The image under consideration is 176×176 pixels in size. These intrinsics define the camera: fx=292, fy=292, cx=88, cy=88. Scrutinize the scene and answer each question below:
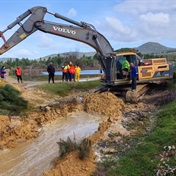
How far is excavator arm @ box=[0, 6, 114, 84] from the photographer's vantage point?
47.7 feet

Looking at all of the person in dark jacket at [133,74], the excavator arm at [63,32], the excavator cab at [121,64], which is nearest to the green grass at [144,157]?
the person in dark jacket at [133,74]

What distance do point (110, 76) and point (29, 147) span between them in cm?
783

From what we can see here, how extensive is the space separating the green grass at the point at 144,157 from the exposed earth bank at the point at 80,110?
519 mm

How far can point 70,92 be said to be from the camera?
1950cm

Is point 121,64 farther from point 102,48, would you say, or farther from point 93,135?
point 93,135

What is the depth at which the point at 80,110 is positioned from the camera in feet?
47.0

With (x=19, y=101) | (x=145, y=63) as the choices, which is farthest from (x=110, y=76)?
(x=19, y=101)

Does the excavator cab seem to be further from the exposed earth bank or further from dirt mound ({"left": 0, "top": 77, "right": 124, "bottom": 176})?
dirt mound ({"left": 0, "top": 77, "right": 124, "bottom": 176})

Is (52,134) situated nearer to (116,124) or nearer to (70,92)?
(116,124)

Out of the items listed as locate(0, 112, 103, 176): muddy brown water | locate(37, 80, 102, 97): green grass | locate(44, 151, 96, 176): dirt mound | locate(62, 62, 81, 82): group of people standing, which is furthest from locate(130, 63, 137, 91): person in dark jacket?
locate(44, 151, 96, 176): dirt mound

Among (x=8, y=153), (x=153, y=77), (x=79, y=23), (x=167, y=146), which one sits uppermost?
(x=79, y=23)

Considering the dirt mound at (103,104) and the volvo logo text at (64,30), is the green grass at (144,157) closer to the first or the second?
the dirt mound at (103,104)

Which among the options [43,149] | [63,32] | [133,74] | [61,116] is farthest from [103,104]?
[43,149]

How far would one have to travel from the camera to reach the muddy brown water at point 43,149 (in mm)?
7938
